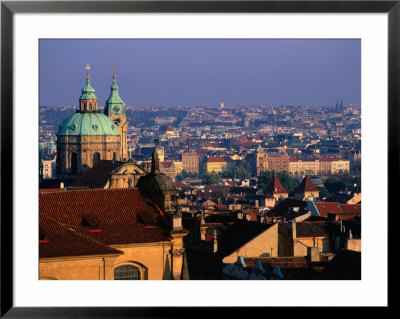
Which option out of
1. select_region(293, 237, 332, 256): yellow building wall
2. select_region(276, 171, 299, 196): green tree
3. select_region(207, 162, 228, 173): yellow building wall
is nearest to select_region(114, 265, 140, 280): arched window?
select_region(293, 237, 332, 256): yellow building wall

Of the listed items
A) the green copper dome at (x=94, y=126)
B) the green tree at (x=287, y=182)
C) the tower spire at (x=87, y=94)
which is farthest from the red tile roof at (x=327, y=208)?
the green copper dome at (x=94, y=126)

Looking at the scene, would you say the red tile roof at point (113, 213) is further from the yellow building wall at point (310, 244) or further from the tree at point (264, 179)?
the tree at point (264, 179)

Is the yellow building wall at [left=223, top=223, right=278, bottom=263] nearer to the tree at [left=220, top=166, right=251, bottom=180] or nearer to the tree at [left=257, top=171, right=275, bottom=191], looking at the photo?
the tree at [left=257, top=171, right=275, bottom=191]

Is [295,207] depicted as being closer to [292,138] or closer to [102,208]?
[292,138]

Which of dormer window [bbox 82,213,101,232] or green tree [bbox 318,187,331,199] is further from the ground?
dormer window [bbox 82,213,101,232]

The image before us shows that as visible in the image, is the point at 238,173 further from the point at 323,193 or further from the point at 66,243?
the point at 66,243

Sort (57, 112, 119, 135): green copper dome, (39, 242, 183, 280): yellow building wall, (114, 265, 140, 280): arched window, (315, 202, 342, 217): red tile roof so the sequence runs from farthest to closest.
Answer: (57, 112, 119, 135): green copper dome
(315, 202, 342, 217): red tile roof
(114, 265, 140, 280): arched window
(39, 242, 183, 280): yellow building wall

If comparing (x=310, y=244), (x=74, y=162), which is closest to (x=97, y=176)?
Answer: (x=74, y=162)

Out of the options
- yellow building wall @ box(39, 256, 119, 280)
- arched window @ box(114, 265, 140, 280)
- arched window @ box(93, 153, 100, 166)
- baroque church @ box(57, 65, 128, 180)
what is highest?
baroque church @ box(57, 65, 128, 180)
